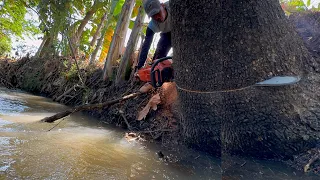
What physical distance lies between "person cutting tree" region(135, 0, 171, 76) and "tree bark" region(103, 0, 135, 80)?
5.76 ft

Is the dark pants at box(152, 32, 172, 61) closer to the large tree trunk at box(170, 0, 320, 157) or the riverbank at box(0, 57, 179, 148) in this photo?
the riverbank at box(0, 57, 179, 148)

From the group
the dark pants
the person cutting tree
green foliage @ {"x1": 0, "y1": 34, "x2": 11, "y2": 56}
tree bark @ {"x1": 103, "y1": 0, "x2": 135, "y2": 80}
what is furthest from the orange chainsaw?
green foliage @ {"x1": 0, "y1": 34, "x2": 11, "y2": 56}

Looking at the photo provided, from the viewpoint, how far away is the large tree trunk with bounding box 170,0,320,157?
1590 mm

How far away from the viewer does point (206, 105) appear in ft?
5.94

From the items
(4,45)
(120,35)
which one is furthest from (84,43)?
(4,45)

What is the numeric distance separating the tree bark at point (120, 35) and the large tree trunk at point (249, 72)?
10.6 feet

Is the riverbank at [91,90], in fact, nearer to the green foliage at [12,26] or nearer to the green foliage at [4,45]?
the green foliage at [12,26]

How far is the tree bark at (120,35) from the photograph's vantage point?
→ 4.83 m

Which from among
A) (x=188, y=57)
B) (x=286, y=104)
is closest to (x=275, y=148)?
(x=286, y=104)

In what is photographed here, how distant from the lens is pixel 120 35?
5043 millimetres

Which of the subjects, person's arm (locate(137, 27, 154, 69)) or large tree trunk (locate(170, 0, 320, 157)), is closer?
large tree trunk (locate(170, 0, 320, 157))

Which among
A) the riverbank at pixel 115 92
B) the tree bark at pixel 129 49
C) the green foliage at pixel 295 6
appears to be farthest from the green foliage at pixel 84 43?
the green foliage at pixel 295 6

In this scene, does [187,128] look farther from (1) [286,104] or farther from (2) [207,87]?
(1) [286,104]

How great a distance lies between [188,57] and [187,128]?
626 mm
